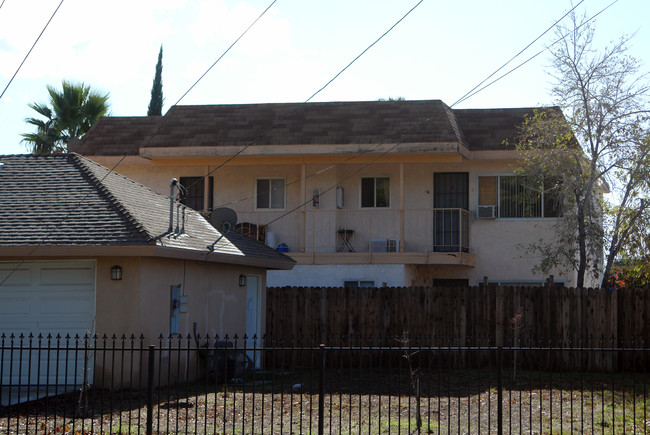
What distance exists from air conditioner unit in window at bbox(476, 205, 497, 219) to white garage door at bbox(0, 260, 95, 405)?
11.3 m

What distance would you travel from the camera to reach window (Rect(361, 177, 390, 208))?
2317 cm

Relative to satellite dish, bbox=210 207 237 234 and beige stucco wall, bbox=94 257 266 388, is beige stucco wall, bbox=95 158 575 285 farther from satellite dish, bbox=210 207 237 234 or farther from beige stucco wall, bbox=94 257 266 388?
beige stucco wall, bbox=94 257 266 388

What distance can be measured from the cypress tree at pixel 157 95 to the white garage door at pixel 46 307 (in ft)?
82.4

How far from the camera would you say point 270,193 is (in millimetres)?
23625

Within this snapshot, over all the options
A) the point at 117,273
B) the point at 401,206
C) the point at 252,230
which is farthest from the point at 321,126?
the point at 117,273

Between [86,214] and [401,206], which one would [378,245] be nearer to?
[401,206]

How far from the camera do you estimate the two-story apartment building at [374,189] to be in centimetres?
2189

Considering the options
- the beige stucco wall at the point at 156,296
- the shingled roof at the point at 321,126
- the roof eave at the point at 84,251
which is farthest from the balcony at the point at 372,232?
the roof eave at the point at 84,251

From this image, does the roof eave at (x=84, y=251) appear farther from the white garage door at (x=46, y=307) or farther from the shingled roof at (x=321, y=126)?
the shingled roof at (x=321, y=126)

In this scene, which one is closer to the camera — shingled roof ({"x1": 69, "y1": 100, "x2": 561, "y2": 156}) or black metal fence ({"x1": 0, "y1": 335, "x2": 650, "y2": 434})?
black metal fence ({"x1": 0, "y1": 335, "x2": 650, "y2": 434})

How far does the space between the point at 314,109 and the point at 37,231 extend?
10934 millimetres

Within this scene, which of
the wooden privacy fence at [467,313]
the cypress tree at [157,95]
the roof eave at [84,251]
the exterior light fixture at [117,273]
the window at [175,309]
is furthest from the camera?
the cypress tree at [157,95]

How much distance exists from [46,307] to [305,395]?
4656 millimetres

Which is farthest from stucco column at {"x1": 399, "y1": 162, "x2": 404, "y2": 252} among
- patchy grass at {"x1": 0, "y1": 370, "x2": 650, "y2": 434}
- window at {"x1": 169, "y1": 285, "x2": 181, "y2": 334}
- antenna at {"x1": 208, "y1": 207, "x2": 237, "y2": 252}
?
window at {"x1": 169, "y1": 285, "x2": 181, "y2": 334}
